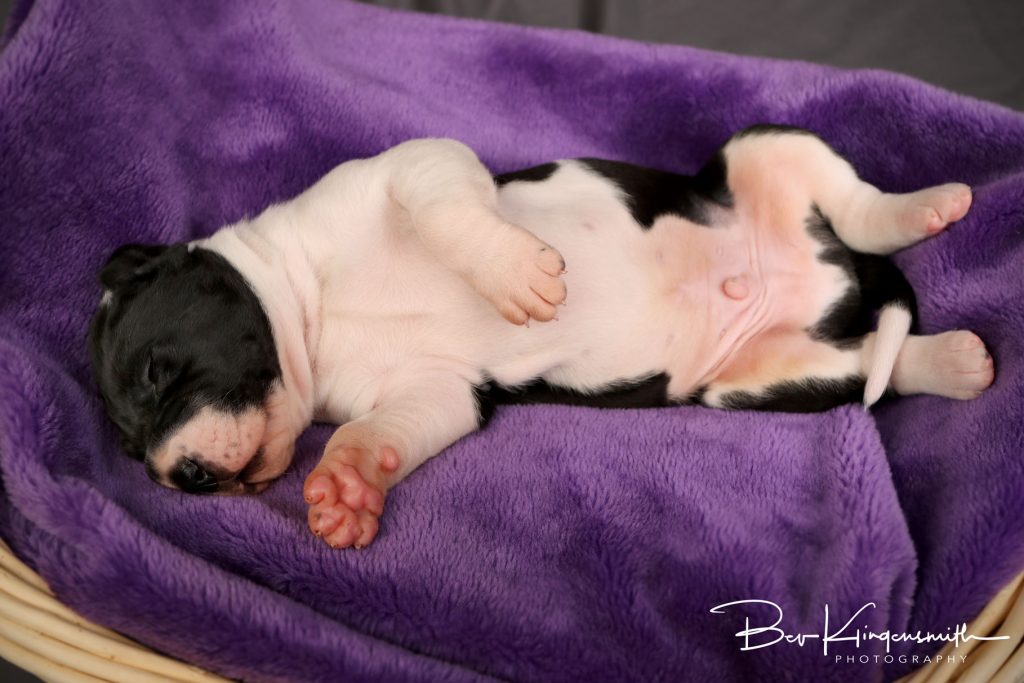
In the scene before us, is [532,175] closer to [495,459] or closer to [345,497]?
[495,459]

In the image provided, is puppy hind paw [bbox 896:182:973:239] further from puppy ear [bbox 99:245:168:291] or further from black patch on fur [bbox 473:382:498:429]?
puppy ear [bbox 99:245:168:291]

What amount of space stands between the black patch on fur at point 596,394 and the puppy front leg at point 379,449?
5.1 inches

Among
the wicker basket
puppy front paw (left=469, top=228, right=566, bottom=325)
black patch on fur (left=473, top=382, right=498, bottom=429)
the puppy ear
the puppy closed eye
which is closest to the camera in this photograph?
the wicker basket

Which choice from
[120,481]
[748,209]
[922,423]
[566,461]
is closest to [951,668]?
[922,423]

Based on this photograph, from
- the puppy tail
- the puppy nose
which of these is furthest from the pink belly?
the puppy nose

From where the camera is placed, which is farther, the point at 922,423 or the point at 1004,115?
the point at 1004,115

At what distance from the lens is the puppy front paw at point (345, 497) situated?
1581 millimetres

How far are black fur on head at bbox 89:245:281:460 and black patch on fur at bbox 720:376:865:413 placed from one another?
116 cm

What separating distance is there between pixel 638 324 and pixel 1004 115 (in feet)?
3.59

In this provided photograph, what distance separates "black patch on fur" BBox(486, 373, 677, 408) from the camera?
2154 millimetres

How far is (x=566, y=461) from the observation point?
188 cm

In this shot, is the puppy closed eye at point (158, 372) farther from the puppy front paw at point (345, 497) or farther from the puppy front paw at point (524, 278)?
the puppy front paw at point (524, 278)

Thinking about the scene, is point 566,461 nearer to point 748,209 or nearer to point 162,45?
point 748,209

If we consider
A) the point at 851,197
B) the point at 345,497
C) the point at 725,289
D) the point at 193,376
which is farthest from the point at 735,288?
the point at 193,376
